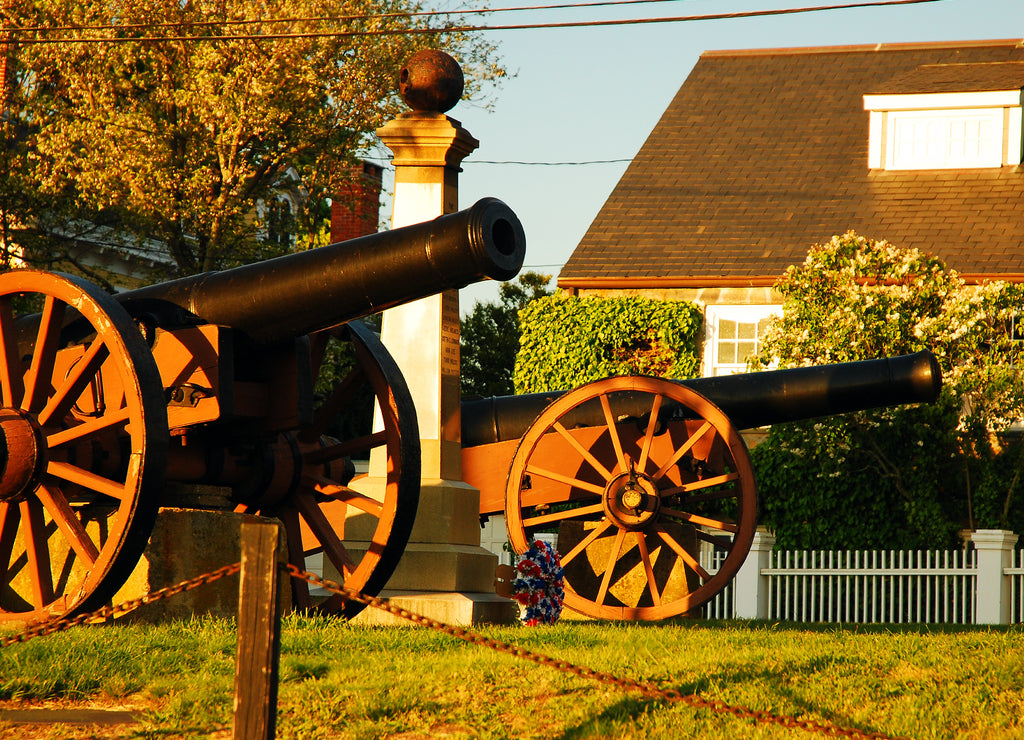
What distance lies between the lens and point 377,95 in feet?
68.7

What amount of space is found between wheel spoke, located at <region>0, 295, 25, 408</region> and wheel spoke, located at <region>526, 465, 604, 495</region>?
4.44m

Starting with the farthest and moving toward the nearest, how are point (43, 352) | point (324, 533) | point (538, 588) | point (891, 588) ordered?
point (891, 588)
point (538, 588)
point (324, 533)
point (43, 352)

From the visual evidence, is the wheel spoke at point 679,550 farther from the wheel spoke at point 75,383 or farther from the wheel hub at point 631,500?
the wheel spoke at point 75,383

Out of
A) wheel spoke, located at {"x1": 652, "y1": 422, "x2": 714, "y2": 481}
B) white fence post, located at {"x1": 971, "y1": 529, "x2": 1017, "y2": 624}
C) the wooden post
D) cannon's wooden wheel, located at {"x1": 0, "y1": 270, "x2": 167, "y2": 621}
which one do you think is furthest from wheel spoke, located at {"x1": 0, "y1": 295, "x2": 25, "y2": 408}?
white fence post, located at {"x1": 971, "y1": 529, "x2": 1017, "y2": 624}

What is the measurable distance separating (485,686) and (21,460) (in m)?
2.68

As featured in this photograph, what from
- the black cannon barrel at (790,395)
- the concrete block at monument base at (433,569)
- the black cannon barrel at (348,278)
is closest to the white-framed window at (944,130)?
the black cannon barrel at (790,395)

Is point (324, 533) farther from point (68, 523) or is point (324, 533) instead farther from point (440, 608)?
point (68, 523)

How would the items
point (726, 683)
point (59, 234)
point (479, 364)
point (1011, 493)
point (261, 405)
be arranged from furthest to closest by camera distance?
point (479, 364) < point (59, 234) < point (1011, 493) < point (261, 405) < point (726, 683)

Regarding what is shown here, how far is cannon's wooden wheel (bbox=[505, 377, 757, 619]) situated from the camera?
967 cm

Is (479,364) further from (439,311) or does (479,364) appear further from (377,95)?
(439,311)

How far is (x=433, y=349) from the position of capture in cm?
888

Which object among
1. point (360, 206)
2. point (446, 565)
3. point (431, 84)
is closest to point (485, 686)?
point (446, 565)

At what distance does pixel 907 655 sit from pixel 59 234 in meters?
19.2

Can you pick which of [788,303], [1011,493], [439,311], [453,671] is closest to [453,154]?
[439,311]
